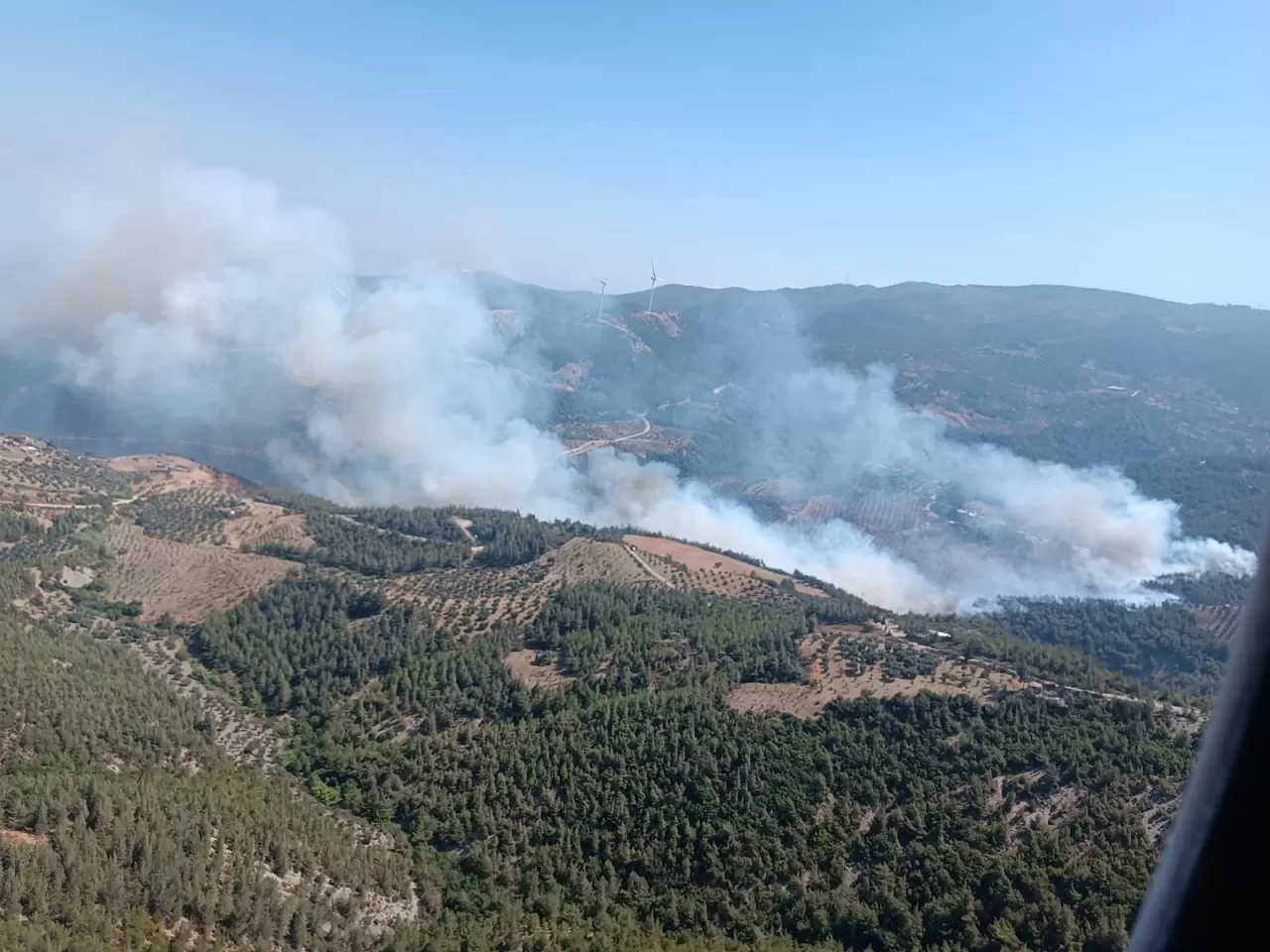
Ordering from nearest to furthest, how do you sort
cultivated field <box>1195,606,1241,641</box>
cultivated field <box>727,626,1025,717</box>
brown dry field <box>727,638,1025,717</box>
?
brown dry field <box>727,638,1025,717</box>, cultivated field <box>727,626,1025,717</box>, cultivated field <box>1195,606,1241,641</box>

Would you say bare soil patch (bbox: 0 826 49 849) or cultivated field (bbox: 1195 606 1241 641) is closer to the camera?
bare soil patch (bbox: 0 826 49 849)

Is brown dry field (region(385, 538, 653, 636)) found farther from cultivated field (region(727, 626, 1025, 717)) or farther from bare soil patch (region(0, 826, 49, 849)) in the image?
bare soil patch (region(0, 826, 49, 849))

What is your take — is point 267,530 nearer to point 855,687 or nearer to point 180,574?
point 180,574

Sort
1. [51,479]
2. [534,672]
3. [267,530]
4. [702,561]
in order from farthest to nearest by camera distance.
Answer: [51,479] → [702,561] → [267,530] → [534,672]

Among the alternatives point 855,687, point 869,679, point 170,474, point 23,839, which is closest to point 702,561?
point 869,679

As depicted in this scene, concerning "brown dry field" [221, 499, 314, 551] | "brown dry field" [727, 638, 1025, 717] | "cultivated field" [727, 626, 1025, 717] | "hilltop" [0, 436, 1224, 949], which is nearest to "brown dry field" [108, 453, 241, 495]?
"brown dry field" [221, 499, 314, 551]

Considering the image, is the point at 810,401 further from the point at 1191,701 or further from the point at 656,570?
the point at 1191,701

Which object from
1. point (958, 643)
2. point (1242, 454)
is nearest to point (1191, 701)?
point (958, 643)
